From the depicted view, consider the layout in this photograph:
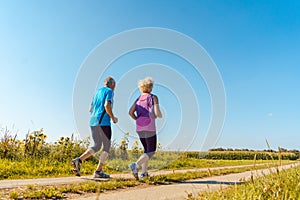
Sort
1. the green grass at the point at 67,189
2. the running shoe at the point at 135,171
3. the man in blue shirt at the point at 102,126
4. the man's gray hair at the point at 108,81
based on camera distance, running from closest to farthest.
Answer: the green grass at the point at 67,189 < the running shoe at the point at 135,171 < the man in blue shirt at the point at 102,126 < the man's gray hair at the point at 108,81

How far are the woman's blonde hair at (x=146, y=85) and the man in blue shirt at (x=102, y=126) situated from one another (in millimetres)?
612

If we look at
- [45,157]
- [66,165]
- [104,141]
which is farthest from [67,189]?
[45,157]

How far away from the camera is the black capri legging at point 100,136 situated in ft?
21.1

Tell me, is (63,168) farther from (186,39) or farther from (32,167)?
(186,39)

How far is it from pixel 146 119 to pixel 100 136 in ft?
3.31

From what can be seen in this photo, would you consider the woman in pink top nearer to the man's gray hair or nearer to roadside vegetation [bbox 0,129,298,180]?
the man's gray hair

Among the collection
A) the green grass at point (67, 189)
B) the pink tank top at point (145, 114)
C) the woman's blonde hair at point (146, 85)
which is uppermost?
the woman's blonde hair at point (146, 85)

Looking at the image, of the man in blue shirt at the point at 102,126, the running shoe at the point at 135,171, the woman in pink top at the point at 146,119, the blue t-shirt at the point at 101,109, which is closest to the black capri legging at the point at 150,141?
the woman in pink top at the point at 146,119

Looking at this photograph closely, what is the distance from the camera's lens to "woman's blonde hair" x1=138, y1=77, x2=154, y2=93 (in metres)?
6.64

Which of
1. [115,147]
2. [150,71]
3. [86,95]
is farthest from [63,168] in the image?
[115,147]

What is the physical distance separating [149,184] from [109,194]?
4.24 feet

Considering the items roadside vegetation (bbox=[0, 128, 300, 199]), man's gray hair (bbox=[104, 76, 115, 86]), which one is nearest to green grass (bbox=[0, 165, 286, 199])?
roadside vegetation (bbox=[0, 128, 300, 199])

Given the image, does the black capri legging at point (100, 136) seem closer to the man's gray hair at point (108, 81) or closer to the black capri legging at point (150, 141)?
the black capri legging at point (150, 141)

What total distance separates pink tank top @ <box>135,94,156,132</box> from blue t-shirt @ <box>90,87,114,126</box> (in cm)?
62
